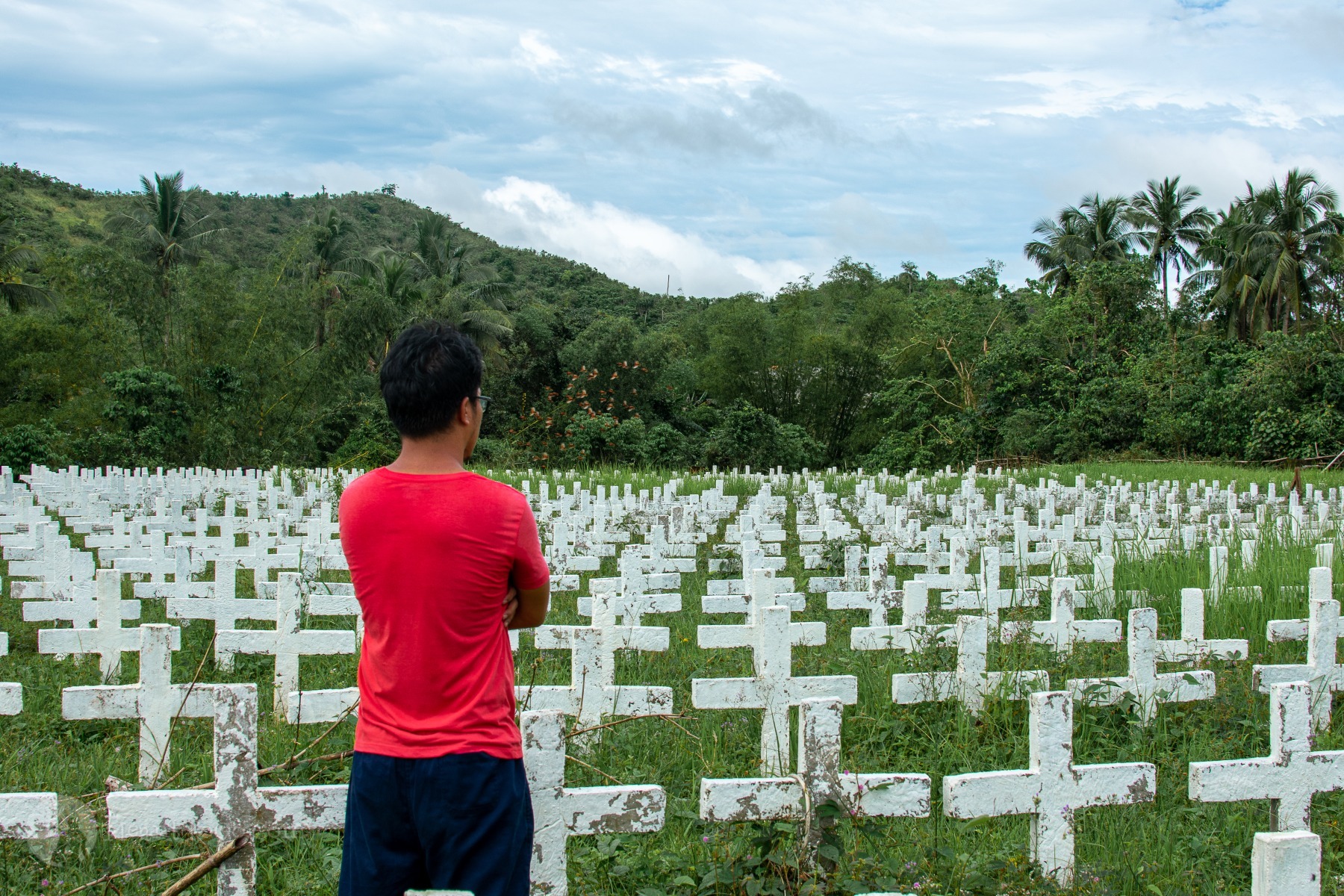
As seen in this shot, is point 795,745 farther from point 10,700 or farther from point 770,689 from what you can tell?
point 10,700

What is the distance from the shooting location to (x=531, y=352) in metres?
36.8

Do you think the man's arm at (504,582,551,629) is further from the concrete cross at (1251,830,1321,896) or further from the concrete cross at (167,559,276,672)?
the concrete cross at (167,559,276,672)

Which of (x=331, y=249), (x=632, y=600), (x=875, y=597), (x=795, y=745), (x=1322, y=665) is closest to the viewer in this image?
(x=795, y=745)

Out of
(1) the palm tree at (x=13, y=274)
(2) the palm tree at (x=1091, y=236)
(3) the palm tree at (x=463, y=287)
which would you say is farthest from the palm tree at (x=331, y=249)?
(2) the palm tree at (x=1091, y=236)

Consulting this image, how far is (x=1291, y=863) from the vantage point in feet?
7.80

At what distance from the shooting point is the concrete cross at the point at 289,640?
4.88m

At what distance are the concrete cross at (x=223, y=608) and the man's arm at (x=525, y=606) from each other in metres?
3.18

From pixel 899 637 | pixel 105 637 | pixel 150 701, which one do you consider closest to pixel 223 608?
pixel 105 637

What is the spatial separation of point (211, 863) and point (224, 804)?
148mm

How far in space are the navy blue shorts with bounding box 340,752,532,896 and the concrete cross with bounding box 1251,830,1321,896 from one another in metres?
1.72

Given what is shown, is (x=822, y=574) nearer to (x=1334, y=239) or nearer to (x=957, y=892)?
(x=957, y=892)

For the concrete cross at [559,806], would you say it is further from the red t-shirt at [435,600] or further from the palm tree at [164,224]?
the palm tree at [164,224]

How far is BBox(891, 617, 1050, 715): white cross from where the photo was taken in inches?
170

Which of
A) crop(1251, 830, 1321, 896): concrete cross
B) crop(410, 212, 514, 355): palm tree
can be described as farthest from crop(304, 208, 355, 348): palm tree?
crop(1251, 830, 1321, 896): concrete cross
